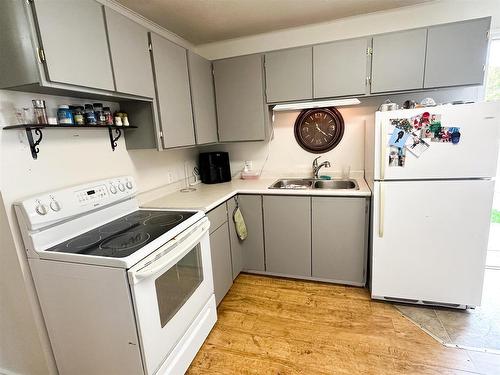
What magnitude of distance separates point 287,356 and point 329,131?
204 centimetres

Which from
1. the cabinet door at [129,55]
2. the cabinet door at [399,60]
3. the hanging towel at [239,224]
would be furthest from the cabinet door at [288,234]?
the cabinet door at [129,55]

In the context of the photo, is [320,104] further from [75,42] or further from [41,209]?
[41,209]

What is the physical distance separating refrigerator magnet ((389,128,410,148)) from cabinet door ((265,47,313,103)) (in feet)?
2.80

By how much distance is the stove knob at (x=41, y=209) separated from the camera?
131 cm

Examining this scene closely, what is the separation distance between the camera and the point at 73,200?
1.48 m

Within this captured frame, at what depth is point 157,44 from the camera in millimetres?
1900

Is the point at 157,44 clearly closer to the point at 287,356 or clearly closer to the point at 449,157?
the point at 449,157

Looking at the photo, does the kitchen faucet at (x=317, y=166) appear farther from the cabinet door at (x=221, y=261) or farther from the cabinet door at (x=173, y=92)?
the cabinet door at (x=173, y=92)

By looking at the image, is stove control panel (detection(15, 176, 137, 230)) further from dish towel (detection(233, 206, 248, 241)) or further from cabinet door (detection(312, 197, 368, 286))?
cabinet door (detection(312, 197, 368, 286))

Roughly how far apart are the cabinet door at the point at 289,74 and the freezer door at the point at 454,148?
80cm

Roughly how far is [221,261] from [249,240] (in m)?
0.46

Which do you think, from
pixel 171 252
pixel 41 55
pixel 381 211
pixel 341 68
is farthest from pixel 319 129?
pixel 41 55

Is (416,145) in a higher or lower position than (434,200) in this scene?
higher

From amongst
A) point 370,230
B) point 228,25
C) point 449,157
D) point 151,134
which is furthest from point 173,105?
point 449,157
